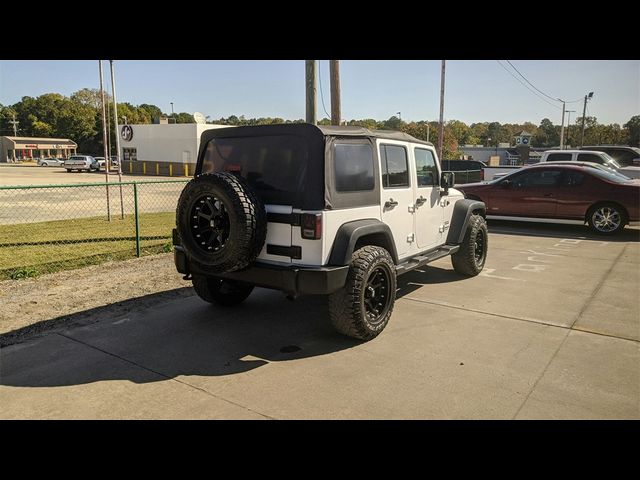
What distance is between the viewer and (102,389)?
3.55 meters

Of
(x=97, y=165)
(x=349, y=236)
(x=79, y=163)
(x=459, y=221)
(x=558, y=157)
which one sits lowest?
(x=459, y=221)

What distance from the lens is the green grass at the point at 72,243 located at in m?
7.13

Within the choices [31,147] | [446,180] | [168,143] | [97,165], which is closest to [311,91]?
[446,180]

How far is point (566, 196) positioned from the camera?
11.3 meters

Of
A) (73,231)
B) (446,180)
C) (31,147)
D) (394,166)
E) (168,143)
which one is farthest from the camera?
(31,147)

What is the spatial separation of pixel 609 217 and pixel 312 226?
31.9 ft

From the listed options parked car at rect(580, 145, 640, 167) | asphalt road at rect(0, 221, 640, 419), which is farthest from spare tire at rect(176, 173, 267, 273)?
parked car at rect(580, 145, 640, 167)

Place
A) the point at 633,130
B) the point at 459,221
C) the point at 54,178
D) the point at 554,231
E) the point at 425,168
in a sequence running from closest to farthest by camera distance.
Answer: the point at 425,168
the point at 459,221
the point at 554,231
the point at 54,178
the point at 633,130

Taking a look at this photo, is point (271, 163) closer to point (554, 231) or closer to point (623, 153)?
point (554, 231)

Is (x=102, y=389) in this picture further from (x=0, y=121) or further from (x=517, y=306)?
(x=0, y=121)

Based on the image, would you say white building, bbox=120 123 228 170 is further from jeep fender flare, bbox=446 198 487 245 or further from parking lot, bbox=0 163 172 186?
jeep fender flare, bbox=446 198 487 245

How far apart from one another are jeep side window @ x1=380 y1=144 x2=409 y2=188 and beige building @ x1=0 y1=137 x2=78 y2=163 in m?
85.7

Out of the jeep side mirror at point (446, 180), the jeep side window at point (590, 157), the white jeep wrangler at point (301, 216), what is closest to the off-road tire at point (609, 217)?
the jeep side mirror at point (446, 180)
